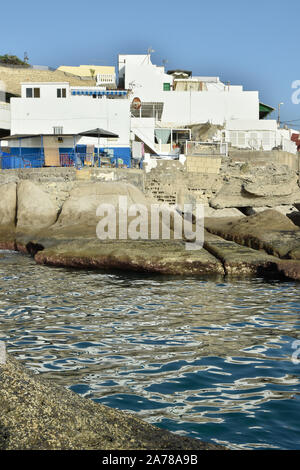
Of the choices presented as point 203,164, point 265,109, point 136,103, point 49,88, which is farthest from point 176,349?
point 265,109

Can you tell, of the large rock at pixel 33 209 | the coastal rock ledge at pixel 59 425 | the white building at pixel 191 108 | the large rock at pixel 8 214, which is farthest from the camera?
the white building at pixel 191 108

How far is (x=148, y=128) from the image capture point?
136 feet

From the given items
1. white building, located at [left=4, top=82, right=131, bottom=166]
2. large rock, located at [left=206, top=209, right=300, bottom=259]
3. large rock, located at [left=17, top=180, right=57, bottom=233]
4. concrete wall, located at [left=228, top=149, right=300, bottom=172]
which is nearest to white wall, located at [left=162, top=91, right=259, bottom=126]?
white building, located at [left=4, top=82, right=131, bottom=166]

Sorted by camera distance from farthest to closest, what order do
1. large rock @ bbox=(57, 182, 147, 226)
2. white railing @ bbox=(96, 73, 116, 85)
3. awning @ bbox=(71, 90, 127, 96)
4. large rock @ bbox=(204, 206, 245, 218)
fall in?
white railing @ bbox=(96, 73, 116, 85), awning @ bbox=(71, 90, 127, 96), large rock @ bbox=(204, 206, 245, 218), large rock @ bbox=(57, 182, 147, 226)

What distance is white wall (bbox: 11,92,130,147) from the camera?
38281mm

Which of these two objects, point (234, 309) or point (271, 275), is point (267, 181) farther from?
point (234, 309)

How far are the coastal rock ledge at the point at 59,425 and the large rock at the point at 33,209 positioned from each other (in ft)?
66.2

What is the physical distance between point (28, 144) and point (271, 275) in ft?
88.0

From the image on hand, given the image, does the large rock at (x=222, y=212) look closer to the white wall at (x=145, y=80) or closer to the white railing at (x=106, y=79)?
the white wall at (x=145, y=80)

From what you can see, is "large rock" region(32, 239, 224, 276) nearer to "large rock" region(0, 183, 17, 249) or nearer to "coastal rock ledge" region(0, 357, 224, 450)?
"large rock" region(0, 183, 17, 249)

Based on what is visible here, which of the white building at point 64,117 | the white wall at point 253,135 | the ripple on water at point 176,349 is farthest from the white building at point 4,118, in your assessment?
the ripple on water at point 176,349

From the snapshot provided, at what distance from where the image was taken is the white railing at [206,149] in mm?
36188

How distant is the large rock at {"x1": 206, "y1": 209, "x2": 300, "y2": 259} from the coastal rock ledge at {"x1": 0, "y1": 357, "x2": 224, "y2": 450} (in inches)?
582
